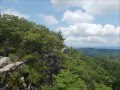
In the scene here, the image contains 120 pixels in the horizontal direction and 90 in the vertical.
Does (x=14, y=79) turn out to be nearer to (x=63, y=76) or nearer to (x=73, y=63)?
(x=63, y=76)

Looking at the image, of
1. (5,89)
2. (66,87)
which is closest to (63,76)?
(66,87)

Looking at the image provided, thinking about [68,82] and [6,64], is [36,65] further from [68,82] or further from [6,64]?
[68,82]

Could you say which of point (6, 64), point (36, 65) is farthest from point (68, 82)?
point (6, 64)

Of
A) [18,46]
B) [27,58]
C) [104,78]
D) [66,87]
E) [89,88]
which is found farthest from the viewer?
[104,78]

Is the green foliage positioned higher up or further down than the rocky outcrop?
further down

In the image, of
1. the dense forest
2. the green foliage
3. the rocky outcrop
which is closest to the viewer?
the green foliage

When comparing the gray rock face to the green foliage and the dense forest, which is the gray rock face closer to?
the dense forest

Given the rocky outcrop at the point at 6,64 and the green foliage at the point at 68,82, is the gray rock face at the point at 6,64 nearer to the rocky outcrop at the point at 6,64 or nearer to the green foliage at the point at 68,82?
the rocky outcrop at the point at 6,64

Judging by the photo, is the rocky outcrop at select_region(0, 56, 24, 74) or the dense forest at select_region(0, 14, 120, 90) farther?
the rocky outcrop at select_region(0, 56, 24, 74)

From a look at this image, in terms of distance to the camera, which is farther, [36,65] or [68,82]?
[36,65]

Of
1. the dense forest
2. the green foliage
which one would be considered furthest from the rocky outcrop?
the green foliage

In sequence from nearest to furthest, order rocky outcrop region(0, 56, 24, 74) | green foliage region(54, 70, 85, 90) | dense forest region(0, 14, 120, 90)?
green foliage region(54, 70, 85, 90)
dense forest region(0, 14, 120, 90)
rocky outcrop region(0, 56, 24, 74)
